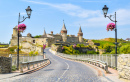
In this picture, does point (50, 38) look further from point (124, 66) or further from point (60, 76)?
point (124, 66)

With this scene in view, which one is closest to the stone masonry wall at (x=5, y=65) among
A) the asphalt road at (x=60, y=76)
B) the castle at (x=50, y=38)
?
the asphalt road at (x=60, y=76)

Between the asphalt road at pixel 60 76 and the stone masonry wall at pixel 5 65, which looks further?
the stone masonry wall at pixel 5 65

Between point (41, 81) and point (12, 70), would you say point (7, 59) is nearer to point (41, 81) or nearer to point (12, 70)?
point (12, 70)

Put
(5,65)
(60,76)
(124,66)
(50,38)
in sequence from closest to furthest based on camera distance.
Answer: (124,66)
(60,76)
(5,65)
(50,38)

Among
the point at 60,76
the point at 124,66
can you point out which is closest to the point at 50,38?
the point at 60,76

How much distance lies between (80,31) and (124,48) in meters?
115

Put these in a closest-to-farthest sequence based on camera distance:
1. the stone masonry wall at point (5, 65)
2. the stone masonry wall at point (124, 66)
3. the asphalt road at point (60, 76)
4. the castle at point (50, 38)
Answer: the stone masonry wall at point (124, 66) < the asphalt road at point (60, 76) < the stone masonry wall at point (5, 65) < the castle at point (50, 38)

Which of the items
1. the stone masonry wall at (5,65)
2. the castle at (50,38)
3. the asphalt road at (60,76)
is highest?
the castle at (50,38)

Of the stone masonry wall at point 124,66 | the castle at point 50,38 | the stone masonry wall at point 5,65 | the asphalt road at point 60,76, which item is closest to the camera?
the stone masonry wall at point 124,66

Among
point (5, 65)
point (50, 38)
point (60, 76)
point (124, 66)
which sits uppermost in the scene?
point (50, 38)

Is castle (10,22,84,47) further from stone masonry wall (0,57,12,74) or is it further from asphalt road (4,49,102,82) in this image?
asphalt road (4,49,102,82)

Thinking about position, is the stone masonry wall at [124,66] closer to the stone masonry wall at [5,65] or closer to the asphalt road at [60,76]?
the asphalt road at [60,76]

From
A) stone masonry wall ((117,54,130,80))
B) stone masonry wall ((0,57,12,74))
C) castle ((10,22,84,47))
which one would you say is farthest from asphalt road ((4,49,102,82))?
castle ((10,22,84,47))

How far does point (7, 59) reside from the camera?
16.8 meters
